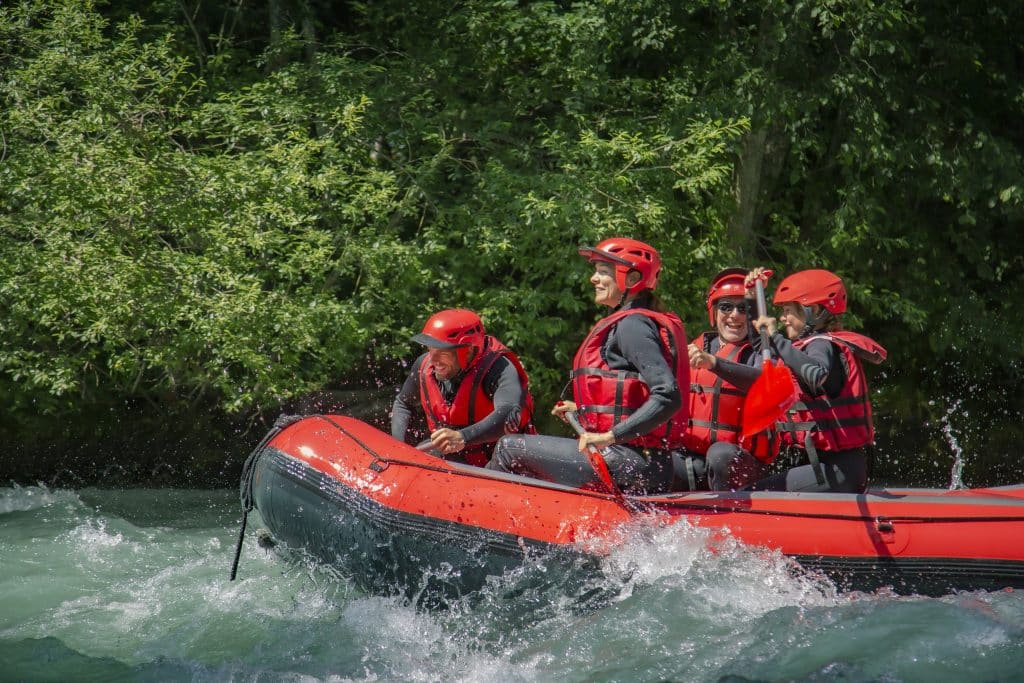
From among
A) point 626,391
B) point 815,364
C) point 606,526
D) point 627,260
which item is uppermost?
point 627,260

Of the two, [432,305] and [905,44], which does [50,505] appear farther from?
[905,44]

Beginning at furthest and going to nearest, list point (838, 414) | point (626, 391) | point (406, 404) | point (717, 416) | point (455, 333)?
point (406, 404)
point (455, 333)
point (717, 416)
point (838, 414)
point (626, 391)

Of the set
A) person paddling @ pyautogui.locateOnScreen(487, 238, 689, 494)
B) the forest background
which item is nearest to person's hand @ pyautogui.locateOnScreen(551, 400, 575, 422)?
person paddling @ pyautogui.locateOnScreen(487, 238, 689, 494)

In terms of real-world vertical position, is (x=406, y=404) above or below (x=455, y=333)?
below

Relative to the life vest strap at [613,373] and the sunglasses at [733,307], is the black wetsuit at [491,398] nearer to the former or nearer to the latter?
the life vest strap at [613,373]

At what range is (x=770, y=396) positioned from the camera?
3.96m

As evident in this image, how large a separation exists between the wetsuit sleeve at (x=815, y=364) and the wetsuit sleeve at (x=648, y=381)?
1.93 feet

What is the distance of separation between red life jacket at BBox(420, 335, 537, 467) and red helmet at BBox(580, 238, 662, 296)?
32.0 inches

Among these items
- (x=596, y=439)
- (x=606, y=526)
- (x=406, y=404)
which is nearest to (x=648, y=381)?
(x=596, y=439)

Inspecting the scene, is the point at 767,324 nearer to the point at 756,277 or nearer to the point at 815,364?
the point at 815,364

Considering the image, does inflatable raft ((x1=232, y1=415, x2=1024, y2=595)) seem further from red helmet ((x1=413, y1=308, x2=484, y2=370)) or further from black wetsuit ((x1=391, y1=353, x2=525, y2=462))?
red helmet ((x1=413, y1=308, x2=484, y2=370))

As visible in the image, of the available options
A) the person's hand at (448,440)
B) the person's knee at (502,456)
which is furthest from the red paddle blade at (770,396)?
the person's hand at (448,440)

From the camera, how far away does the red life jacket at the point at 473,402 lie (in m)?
4.78

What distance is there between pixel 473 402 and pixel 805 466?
149 centimetres
